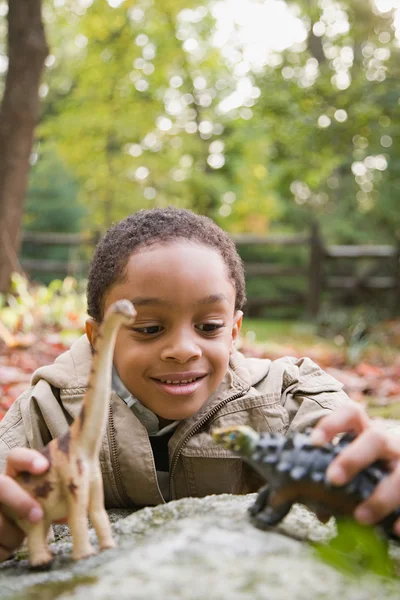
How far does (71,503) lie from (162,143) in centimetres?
1533

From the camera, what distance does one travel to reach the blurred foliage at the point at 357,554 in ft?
2.66

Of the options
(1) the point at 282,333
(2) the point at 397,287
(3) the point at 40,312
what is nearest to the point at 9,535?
(3) the point at 40,312

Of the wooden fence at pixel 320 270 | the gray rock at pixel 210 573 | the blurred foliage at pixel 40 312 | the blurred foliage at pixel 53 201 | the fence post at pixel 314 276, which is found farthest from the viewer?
the blurred foliage at pixel 53 201

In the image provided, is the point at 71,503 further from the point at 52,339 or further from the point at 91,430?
the point at 52,339

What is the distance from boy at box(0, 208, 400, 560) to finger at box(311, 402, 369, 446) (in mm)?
448

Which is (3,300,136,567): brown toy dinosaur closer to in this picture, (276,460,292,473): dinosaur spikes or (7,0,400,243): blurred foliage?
(276,460,292,473): dinosaur spikes

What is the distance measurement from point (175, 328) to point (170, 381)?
0.15 m

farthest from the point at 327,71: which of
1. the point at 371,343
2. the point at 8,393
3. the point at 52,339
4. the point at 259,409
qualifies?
the point at 259,409

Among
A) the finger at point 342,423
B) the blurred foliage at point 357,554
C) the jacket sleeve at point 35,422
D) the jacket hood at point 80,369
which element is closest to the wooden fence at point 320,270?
the jacket hood at point 80,369

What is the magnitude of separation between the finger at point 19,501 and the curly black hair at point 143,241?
632 millimetres

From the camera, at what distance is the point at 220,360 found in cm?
160

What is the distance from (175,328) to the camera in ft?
4.88

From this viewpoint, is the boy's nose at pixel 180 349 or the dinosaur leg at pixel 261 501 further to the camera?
the boy's nose at pixel 180 349

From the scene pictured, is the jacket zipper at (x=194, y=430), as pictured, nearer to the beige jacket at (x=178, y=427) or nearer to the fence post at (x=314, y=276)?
the beige jacket at (x=178, y=427)
